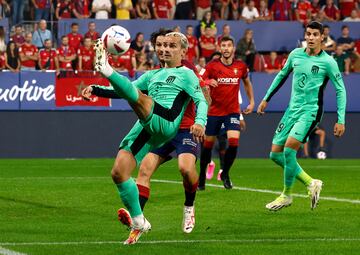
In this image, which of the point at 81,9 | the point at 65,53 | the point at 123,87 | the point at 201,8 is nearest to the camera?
the point at 123,87

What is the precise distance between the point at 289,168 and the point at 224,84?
477 centimetres

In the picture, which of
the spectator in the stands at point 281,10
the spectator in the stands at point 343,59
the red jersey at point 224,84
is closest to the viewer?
the red jersey at point 224,84

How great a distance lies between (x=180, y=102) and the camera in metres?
10.8

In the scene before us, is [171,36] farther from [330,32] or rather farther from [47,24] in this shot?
[330,32]

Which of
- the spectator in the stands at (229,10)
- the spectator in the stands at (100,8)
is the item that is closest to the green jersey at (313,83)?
the spectator in the stands at (100,8)

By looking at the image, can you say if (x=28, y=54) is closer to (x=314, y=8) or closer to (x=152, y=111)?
(x=314, y=8)

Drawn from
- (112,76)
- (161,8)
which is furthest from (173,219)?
(161,8)

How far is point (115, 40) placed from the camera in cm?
960

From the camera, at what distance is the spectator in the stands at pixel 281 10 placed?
31.4 m

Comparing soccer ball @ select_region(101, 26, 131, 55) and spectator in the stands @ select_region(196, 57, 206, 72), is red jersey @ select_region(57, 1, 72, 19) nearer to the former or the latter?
spectator in the stands @ select_region(196, 57, 206, 72)

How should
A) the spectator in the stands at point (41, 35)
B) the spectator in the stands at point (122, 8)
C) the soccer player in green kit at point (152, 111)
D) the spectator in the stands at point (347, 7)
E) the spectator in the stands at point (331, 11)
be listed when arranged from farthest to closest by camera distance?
the spectator in the stands at point (347, 7) < the spectator in the stands at point (331, 11) < the spectator in the stands at point (122, 8) < the spectator in the stands at point (41, 35) < the soccer player in green kit at point (152, 111)

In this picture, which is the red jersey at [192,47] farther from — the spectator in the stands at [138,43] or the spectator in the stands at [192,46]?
the spectator in the stands at [138,43]

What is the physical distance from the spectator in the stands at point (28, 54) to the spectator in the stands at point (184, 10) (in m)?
4.81

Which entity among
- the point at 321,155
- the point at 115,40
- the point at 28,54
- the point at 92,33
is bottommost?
the point at 321,155
